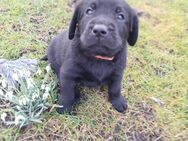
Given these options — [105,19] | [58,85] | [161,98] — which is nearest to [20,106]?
[58,85]

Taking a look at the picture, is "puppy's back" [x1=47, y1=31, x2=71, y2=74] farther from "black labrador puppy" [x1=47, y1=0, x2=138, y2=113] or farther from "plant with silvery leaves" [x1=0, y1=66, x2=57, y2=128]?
"plant with silvery leaves" [x1=0, y1=66, x2=57, y2=128]

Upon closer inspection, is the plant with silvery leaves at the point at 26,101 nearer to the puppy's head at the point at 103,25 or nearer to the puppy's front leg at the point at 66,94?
the puppy's front leg at the point at 66,94

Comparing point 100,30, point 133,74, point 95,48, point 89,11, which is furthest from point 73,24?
point 133,74

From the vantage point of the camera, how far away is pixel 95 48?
9.67 ft

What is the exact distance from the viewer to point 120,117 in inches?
137

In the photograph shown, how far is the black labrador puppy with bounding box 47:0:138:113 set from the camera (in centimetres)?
288

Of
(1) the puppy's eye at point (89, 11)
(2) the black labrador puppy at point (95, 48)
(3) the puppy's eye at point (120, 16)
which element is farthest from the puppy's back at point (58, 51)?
(3) the puppy's eye at point (120, 16)

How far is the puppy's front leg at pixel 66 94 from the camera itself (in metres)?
3.23

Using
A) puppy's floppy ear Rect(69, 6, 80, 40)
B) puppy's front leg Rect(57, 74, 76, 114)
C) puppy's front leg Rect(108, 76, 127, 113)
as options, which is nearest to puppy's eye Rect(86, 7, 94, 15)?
puppy's floppy ear Rect(69, 6, 80, 40)

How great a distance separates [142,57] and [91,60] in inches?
47.5

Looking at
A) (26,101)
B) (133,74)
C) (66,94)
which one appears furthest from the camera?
(133,74)

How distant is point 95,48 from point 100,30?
0.67ft

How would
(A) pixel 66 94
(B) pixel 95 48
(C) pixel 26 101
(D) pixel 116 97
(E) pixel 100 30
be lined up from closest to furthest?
(E) pixel 100 30
(B) pixel 95 48
(C) pixel 26 101
(A) pixel 66 94
(D) pixel 116 97

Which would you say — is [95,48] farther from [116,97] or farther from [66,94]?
[116,97]
